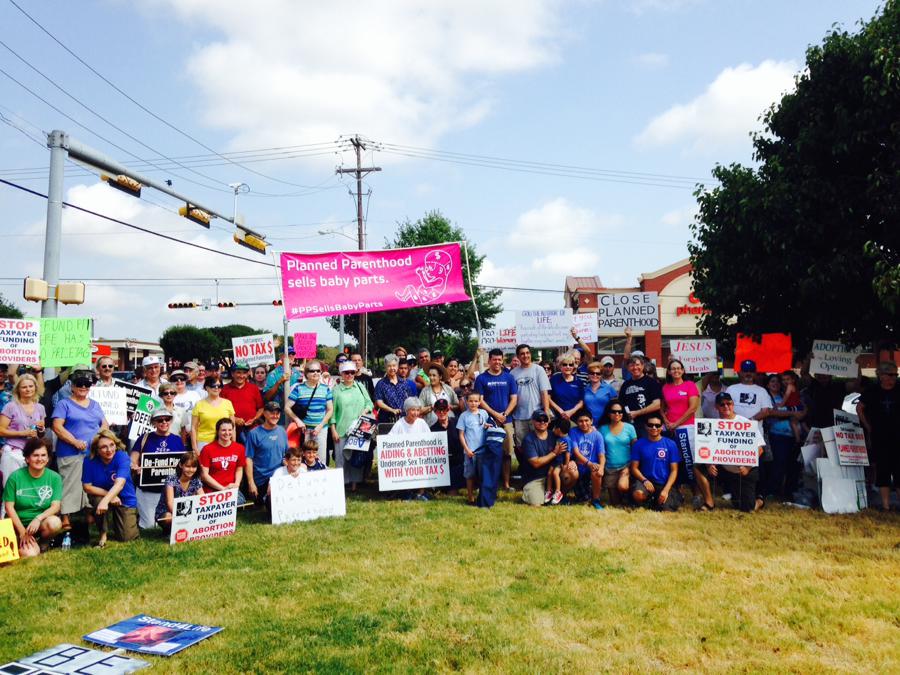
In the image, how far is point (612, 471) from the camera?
962cm

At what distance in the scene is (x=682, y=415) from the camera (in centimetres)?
1012

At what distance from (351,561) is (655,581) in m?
2.88

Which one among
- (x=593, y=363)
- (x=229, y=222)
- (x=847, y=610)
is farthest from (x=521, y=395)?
(x=229, y=222)

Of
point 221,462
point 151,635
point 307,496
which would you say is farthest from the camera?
point 307,496

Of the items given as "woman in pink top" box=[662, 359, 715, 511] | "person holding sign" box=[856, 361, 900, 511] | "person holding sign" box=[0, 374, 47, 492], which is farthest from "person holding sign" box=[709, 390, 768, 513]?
"person holding sign" box=[0, 374, 47, 492]

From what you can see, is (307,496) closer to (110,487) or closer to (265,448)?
(265,448)

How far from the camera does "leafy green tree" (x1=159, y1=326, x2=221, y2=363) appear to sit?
82.2 m

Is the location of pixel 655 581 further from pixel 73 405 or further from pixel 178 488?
pixel 73 405

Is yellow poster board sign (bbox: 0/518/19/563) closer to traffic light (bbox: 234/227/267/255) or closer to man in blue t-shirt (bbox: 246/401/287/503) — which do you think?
man in blue t-shirt (bbox: 246/401/287/503)

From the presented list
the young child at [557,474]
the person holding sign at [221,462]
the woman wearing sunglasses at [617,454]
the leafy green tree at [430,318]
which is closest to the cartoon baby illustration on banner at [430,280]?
the young child at [557,474]

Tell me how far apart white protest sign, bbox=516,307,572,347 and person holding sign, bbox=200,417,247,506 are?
27.2ft

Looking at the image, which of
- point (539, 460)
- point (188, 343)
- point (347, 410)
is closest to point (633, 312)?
point (539, 460)

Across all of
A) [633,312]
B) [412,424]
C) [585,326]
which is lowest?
[412,424]

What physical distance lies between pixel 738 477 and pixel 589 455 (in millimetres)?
1967
